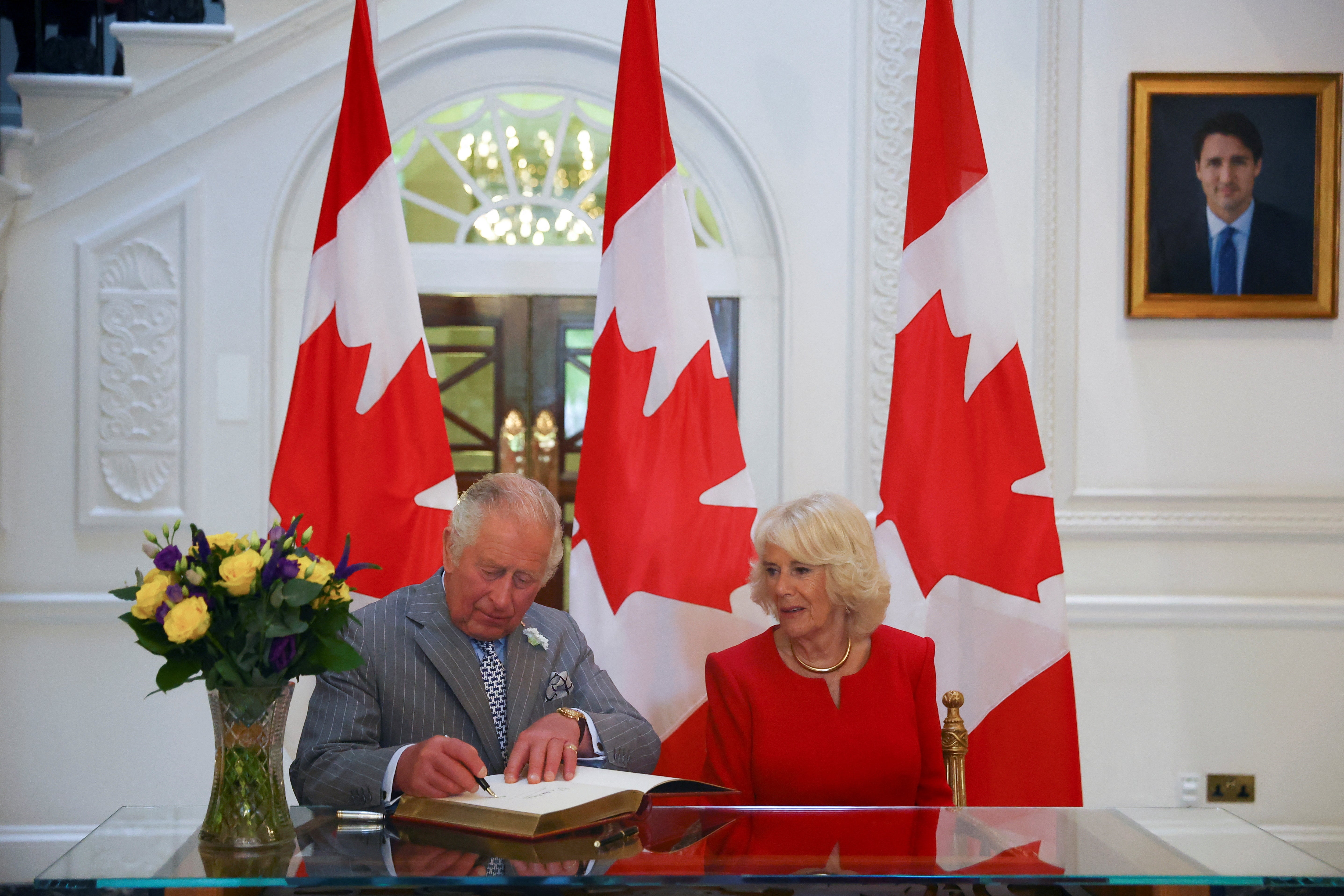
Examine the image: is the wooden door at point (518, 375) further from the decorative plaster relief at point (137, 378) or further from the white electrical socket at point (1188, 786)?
the white electrical socket at point (1188, 786)

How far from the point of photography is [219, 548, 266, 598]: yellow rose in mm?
1410

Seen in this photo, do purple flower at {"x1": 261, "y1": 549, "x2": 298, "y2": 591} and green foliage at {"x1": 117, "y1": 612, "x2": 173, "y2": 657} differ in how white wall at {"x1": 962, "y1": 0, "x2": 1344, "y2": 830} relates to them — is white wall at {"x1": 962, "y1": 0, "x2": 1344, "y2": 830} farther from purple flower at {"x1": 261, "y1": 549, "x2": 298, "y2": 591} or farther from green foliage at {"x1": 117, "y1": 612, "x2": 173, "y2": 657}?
green foliage at {"x1": 117, "y1": 612, "x2": 173, "y2": 657}

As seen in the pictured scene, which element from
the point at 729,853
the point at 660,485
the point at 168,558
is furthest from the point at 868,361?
the point at 168,558

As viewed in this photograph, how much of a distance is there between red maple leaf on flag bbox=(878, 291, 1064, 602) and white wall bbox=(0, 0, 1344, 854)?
101cm

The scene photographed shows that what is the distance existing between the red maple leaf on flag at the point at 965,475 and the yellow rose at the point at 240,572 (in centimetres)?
167

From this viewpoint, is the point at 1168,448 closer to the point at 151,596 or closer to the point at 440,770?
the point at 440,770

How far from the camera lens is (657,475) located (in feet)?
9.08

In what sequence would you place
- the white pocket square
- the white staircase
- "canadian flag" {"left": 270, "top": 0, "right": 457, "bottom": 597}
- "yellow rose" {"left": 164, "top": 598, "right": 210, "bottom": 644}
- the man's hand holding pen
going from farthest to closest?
the white staircase → "canadian flag" {"left": 270, "top": 0, "right": 457, "bottom": 597} → the white pocket square → the man's hand holding pen → "yellow rose" {"left": 164, "top": 598, "right": 210, "bottom": 644}

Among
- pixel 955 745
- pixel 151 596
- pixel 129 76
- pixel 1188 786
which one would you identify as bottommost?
pixel 1188 786

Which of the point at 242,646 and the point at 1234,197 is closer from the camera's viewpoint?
the point at 242,646

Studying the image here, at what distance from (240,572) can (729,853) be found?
28.1 inches

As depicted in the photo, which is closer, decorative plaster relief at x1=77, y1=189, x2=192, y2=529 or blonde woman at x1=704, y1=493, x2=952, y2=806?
blonde woman at x1=704, y1=493, x2=952, y2=806

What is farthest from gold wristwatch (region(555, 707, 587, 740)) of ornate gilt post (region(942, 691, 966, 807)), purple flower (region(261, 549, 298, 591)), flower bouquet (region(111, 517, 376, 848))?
ornate gilt post (region(942, 691, 966, 807))

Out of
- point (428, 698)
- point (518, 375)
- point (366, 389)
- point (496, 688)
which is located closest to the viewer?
point (428, 698)
